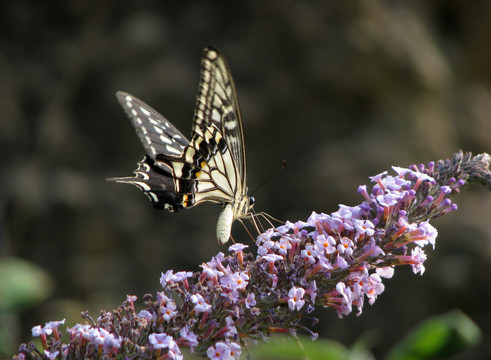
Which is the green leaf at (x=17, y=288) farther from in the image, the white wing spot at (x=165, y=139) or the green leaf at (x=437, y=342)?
the green leaf at (x=437, y=342)

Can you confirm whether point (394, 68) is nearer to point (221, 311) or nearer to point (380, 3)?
point (380, 3)

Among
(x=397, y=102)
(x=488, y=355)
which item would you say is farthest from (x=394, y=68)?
(x=488, y=355)

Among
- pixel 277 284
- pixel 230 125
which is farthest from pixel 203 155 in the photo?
pixel 277 284

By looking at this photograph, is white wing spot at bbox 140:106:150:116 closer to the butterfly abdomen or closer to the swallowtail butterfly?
the swallowtail butterfly

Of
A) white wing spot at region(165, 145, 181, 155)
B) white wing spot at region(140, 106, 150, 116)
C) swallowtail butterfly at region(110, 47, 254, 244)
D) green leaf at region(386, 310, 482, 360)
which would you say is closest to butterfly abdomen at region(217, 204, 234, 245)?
swallowtail butterfly at region(110, 47, 254, 244)

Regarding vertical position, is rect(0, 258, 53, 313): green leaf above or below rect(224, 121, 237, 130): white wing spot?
below

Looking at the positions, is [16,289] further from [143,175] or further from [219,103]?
[219,103]
